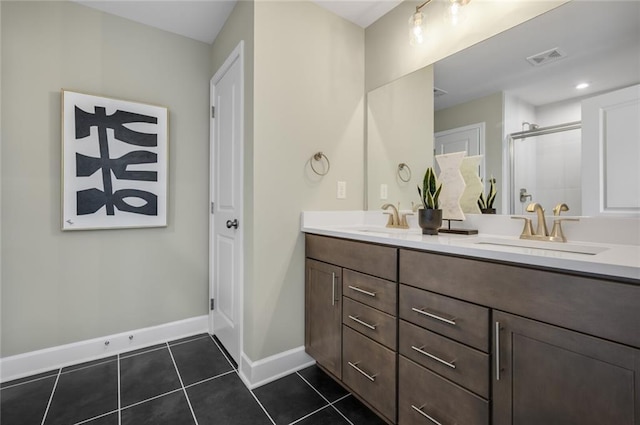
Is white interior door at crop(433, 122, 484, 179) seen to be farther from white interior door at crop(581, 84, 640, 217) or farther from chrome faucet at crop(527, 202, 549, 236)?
white interior door at crop(581, 84, 640, 217)

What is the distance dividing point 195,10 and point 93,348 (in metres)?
2.41

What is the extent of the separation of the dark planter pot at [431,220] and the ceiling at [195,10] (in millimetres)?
1423

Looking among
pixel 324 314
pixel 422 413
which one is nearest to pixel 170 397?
pixel 324 314

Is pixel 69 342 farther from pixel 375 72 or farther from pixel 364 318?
pixel 375 72

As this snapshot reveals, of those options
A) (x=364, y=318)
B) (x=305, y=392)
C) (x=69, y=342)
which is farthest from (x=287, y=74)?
(x=69, y=342)

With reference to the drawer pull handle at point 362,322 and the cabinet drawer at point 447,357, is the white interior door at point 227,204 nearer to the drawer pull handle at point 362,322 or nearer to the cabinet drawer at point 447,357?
the drawer pull handle at point 362,322

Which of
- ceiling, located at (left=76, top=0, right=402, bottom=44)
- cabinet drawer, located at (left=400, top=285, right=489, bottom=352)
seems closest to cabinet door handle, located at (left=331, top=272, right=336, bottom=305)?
cabinet drawer, located at (left=400, top=285, right=489, bottom=352)

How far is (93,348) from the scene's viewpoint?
1.93 metres

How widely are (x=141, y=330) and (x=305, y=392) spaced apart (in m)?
1.36

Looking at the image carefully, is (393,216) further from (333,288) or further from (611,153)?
(611,153)

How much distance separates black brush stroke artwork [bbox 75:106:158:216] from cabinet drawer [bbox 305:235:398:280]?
4.27 ft

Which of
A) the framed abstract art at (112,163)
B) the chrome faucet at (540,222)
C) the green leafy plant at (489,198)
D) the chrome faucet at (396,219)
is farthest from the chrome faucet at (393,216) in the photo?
the framed abstract art at (112,163)

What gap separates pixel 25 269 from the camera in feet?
5.75

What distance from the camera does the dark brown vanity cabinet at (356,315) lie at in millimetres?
1240
